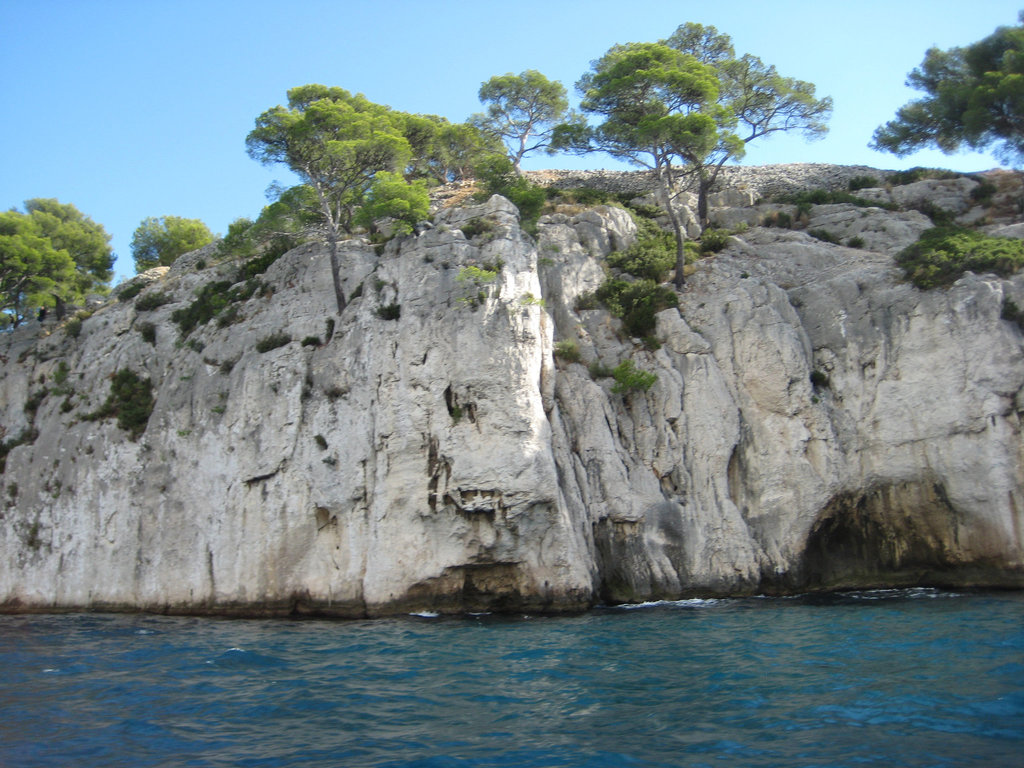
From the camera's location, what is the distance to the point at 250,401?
25.0 metres

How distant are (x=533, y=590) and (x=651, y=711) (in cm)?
1006

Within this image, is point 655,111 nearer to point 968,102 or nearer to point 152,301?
point 968,102

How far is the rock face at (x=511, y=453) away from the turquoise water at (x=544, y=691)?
2.70 m

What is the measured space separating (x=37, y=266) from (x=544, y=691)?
103ft

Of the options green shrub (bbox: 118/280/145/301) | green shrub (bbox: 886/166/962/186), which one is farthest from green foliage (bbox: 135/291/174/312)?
green shrub (bbox: 886/166/962/186)

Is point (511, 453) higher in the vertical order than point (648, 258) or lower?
lower

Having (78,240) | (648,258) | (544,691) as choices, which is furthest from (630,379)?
(78,240)

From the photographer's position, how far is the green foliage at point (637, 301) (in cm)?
2853

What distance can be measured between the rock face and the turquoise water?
270cm

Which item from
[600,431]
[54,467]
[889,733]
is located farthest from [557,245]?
[889,733]

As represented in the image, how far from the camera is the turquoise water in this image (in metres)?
10.4

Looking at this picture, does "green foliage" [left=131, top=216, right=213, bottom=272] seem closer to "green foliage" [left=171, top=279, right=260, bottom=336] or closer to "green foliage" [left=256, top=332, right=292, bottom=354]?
"green foliage" [left=171, top=279, right=260, bottom=336]

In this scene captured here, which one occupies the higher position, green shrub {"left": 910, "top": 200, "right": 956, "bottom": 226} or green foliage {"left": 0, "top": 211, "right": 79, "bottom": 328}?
green shrub {"left": 910, "top": 200, "right": 956, "bottom": 226}

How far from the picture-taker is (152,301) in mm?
31156
